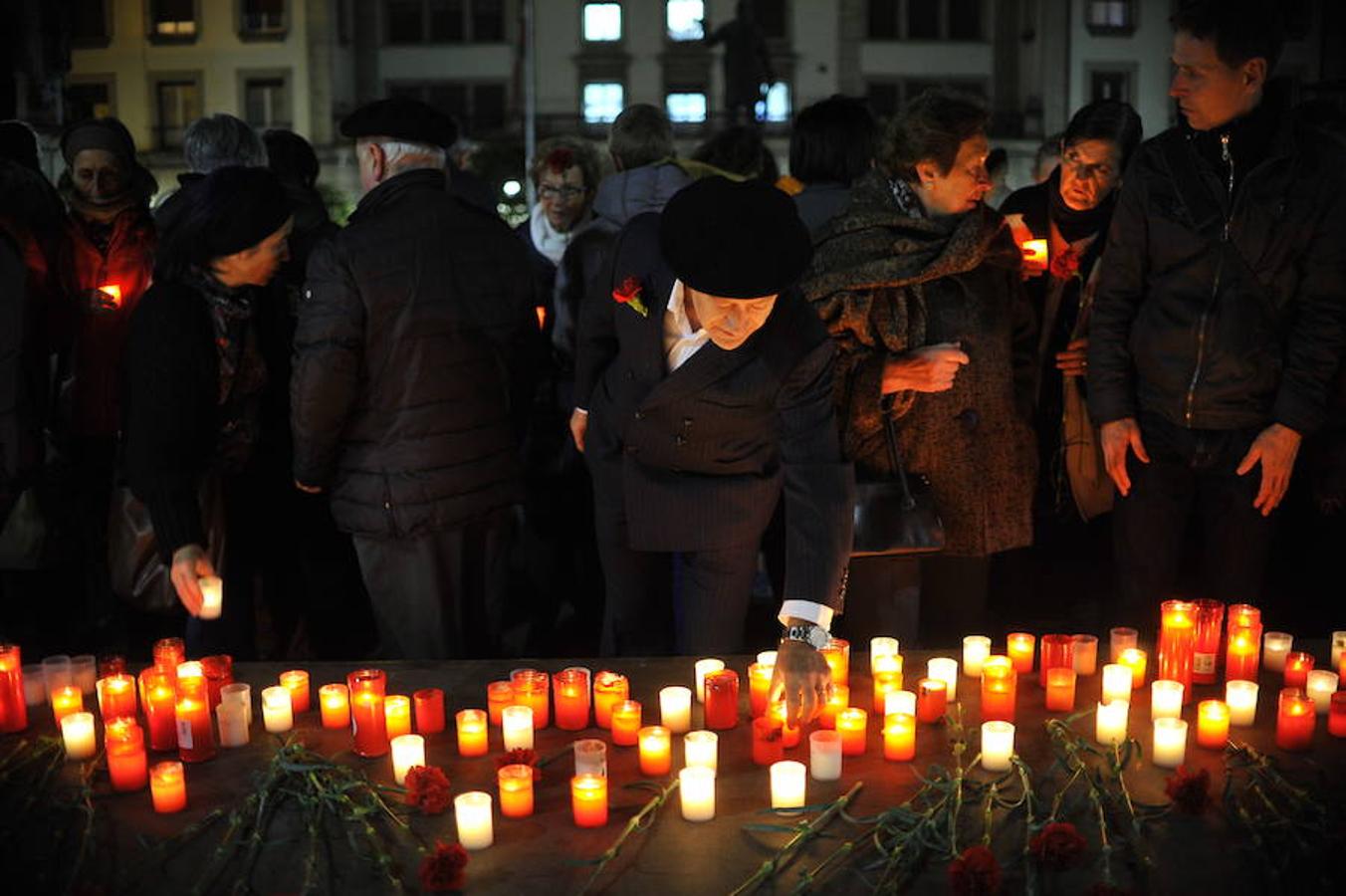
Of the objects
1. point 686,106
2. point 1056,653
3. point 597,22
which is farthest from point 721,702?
point 597,22

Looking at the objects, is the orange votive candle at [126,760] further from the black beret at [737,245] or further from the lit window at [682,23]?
the lit window at [682,23]

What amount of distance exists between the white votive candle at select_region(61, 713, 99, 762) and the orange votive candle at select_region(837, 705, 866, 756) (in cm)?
151

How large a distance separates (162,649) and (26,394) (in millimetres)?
1349

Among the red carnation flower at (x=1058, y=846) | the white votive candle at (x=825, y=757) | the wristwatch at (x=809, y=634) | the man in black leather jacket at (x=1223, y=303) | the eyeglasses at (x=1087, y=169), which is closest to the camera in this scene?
the red carnation flower at (x=1058, y=846)

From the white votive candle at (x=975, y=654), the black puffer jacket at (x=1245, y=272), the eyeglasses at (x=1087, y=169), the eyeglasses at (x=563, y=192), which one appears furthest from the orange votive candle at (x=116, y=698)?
the eyeglasses at (x=1087, y=169)

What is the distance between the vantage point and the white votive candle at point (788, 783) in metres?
2.57

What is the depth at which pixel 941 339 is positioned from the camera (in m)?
4.07

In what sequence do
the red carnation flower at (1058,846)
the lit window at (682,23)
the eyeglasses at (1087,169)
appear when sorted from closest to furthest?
the red carnation flower at (1058,846), the eyeglasses at (1087,169), the lit window at (682,23)

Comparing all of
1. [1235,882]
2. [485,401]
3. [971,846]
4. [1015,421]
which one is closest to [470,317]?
[485,401]

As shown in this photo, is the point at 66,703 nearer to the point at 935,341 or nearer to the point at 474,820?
the point at 474,820

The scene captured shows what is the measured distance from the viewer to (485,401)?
4074 millimetres

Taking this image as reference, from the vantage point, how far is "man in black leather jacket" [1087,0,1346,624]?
383 cm

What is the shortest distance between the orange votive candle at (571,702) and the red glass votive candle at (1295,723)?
1.41 meters

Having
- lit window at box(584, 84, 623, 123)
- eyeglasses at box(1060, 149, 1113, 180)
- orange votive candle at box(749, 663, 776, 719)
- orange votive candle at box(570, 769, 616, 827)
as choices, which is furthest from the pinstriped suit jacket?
lit window at box(584, 84, 623, 123)
